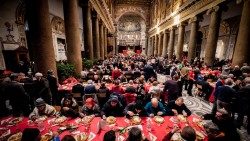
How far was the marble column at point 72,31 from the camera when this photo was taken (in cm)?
779

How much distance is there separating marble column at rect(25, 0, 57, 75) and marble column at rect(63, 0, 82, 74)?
2109 mm

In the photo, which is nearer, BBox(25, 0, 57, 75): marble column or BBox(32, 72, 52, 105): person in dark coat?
BBox(32, 72, 52, 105): person in dark coat

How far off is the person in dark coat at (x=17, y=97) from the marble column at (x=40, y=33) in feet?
4.32

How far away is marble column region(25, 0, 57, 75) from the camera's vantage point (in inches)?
217

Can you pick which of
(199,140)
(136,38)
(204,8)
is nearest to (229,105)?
(199,140)

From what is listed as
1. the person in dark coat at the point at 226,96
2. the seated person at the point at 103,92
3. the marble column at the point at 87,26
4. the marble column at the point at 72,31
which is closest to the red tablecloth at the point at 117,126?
the seated person at the point at 103,92

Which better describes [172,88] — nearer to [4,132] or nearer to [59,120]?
[59,120]

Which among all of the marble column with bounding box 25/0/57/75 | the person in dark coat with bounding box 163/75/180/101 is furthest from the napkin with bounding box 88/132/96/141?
the marble column with bounding box 25/0/57/75

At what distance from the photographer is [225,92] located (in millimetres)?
4832

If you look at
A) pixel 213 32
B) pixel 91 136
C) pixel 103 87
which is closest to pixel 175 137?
pixel 91 136

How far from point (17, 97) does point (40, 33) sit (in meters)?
2.43

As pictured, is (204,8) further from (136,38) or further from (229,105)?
(136,38)

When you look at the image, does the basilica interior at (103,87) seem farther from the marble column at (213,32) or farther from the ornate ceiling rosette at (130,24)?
the ornate ceiling rosette at (130,24)

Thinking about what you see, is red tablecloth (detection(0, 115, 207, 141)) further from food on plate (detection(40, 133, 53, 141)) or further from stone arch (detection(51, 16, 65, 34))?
stone arch (detection(51, 16, 65, 34))
